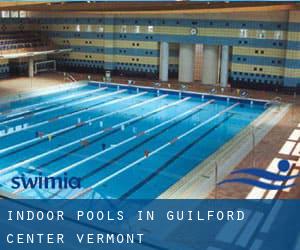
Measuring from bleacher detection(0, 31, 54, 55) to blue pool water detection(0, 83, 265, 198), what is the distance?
3.17m

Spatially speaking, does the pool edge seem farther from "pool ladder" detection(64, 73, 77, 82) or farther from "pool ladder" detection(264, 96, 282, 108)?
"pool ladder" detection(64, 73, 77, 82)

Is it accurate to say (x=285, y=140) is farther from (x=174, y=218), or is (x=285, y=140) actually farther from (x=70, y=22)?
(x=70, y=22)

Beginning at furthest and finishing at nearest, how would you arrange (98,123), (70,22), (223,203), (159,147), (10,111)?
(70,22) → (10,111) → (98,123) → (159,147) → (223,203)

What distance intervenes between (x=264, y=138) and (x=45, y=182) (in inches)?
202

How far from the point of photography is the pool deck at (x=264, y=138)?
6930mm

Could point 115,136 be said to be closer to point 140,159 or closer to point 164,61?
point 140,159

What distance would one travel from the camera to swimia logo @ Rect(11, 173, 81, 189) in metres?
7.66

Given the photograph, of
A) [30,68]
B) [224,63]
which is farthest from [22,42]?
[224,63]

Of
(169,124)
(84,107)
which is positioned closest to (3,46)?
(84,107)

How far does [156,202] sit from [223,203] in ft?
3.30

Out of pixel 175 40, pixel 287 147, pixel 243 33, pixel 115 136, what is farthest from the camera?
pixel 175 40

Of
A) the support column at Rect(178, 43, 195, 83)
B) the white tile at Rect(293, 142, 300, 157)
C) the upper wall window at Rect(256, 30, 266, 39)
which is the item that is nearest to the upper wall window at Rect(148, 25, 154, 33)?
the support column at Rect(178, 43, 195, 83)

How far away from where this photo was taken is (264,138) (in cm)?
1017

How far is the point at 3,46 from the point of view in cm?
1730
